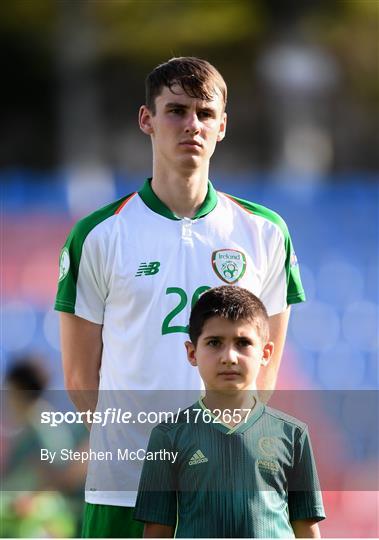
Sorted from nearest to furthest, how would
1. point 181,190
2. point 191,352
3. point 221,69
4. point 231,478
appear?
point 231,478 < point 191,352 < point 181,190 < point 221,69

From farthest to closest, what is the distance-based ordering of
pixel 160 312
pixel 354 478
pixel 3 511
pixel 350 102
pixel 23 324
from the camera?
pixel 350 102 → pixel 23 324 → pixel 354 478 → pixel 3 511 → pixel 160 312

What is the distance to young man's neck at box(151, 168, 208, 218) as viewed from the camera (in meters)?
3.04

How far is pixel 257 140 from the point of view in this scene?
1080 centimetres

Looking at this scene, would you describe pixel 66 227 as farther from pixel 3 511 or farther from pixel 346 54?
pixel 346 54

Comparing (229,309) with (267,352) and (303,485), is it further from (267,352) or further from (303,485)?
(303,485)

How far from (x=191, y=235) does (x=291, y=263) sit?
322 mm

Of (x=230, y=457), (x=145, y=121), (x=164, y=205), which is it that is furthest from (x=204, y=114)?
(x=230, y=457)

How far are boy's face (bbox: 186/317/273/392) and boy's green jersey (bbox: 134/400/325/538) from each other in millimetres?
102

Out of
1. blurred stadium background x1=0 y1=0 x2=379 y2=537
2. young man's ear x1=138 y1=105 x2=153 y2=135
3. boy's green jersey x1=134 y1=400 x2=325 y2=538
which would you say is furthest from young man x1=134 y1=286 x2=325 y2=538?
blurred stadium background x1=0 y1=0 x2=379 y2=537

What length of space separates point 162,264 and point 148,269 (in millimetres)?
43

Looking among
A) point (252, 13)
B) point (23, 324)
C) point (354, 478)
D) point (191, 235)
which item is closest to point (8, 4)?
point (252, 13)

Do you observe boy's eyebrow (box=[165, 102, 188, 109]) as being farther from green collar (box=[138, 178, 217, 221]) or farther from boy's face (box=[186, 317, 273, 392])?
boy's face (box=[186, 317, 273, 392])

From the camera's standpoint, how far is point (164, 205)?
310 centimetres

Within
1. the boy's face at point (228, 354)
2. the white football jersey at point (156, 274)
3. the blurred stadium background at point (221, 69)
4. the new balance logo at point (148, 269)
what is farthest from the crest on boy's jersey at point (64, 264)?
the blurred stadium background at point (221, 69)
